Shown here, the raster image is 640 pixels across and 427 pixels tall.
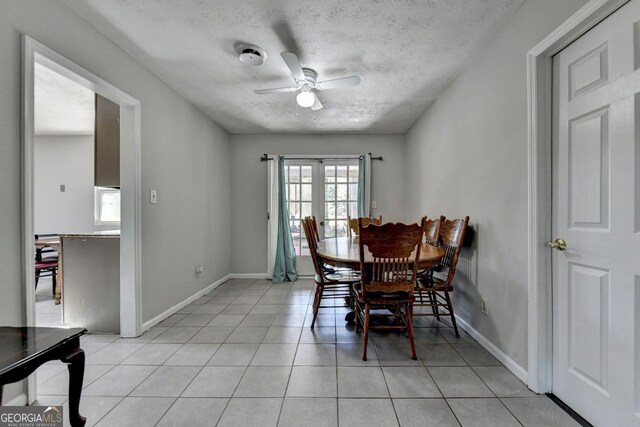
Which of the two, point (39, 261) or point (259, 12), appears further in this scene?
point (39, 261)

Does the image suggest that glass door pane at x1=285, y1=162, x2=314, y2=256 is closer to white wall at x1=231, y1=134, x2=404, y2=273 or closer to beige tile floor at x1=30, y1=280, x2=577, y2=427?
white wall at x1=231, y1=134, x2=404, y2=273

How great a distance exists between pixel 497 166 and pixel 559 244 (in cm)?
71

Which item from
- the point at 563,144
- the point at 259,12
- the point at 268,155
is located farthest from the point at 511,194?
the point at 268,155

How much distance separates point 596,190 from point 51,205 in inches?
276

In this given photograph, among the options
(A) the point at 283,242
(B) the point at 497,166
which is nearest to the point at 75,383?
(B) the point at 497,166

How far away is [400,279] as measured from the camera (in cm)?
201

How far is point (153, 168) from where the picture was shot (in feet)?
8.44

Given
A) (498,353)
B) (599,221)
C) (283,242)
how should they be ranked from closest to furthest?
1. (599,221)
2. (498,353)
3. (283,242)

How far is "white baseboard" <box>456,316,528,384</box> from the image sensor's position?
1.70 metres

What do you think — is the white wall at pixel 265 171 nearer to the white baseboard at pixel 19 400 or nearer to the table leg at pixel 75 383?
the white baseboard at pixel 19 400

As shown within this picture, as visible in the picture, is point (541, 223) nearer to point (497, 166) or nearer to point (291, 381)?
point (497, 166)

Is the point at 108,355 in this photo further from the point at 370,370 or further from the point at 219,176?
the point at 219,176

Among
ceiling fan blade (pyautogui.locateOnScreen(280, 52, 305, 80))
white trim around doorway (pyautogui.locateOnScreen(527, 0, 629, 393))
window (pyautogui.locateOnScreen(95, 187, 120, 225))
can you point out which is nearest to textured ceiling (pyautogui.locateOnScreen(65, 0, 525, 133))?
ceiling fan blade (pyautogui.locateOnScreen(280, 52, 305, 80))

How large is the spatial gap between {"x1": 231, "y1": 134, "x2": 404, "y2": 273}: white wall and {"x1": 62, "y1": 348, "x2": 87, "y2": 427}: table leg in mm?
3324
